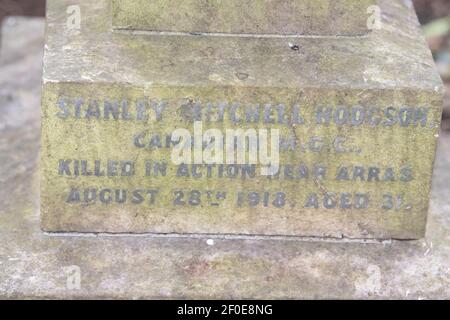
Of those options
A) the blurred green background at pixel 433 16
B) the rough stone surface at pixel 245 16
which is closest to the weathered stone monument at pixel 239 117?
the rough stone surface at pixel 245 16

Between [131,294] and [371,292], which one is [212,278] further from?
[371,292]

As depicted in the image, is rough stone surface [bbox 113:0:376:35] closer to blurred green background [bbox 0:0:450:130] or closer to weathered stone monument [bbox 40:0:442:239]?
weathered stone monument [bbox 40:0:442:239]

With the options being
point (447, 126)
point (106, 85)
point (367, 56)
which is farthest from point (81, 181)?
point (447, 126)

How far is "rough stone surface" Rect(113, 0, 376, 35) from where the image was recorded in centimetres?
358

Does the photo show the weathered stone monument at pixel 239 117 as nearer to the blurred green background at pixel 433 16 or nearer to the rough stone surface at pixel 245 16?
the rough stone surface at pixel 245 16

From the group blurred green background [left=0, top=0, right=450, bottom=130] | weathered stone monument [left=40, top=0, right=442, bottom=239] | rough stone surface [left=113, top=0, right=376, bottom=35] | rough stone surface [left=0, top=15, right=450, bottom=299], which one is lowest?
blurred green background [left=0, top=0, right=450, bottom=130]

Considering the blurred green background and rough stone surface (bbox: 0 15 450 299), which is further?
the blurred green background

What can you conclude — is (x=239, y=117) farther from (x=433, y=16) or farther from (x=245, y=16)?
(x=433, y=16)

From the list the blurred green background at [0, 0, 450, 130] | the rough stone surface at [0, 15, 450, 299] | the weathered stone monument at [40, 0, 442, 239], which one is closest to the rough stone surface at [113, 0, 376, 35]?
the weathered stone monument at [40, 0, 442, 239]

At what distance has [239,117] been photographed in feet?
11.4

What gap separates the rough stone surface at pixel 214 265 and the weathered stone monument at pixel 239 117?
6 cm

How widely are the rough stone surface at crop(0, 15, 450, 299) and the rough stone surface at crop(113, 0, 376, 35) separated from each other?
755 mm

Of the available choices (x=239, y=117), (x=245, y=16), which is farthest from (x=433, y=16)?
(x=239, y=117)

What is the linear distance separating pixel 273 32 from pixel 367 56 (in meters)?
0.34
